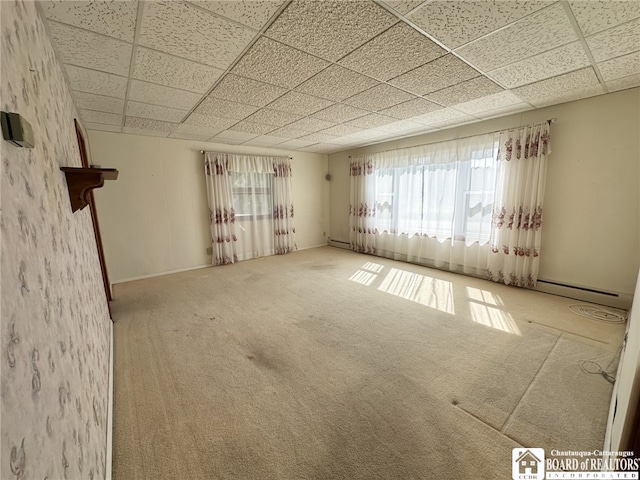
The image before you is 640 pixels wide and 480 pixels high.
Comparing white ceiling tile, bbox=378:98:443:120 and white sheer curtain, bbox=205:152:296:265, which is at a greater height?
white ceiling tile, bbox=378:98:443:120

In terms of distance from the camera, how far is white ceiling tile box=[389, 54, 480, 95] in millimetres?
1942

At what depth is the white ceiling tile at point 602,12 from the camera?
134 centimetres

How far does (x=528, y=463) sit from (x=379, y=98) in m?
2.88

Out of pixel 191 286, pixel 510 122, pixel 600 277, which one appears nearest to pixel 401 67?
pixel 510 122

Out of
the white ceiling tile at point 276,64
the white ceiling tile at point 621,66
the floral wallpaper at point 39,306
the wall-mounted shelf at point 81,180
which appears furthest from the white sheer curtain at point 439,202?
the floral wallpaper at point 39,306

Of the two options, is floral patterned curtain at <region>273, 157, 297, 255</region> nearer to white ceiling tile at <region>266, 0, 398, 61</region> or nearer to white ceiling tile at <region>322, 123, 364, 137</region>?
white ceiling tile at <region>322, 123, 364, 137</region>

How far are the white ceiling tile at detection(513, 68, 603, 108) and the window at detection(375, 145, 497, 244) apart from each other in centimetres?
80

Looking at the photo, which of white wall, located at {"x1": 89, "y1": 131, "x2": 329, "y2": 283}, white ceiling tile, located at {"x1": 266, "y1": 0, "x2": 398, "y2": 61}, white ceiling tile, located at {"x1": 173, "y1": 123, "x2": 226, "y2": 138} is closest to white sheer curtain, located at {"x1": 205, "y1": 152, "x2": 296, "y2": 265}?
white wall, located at {"x1": 89, "y1": 131, "x2": 329, "y2": 283}

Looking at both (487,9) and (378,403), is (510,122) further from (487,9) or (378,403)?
(378,403)

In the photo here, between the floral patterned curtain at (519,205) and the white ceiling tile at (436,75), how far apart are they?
159 centimetres

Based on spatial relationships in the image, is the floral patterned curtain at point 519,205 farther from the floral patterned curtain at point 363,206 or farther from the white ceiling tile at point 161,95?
the white ceiling tile at point 161,95

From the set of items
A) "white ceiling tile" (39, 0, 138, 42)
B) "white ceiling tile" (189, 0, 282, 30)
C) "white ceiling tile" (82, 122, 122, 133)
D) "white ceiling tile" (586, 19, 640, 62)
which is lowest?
"white ceiling tile" (586, 19, 640, 62)

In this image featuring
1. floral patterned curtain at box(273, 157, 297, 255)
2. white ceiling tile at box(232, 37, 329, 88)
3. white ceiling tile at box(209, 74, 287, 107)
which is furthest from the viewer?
floral patterned curtain at box(273, 157, 297, 255)

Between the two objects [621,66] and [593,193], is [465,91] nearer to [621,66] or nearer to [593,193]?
[621,66]
